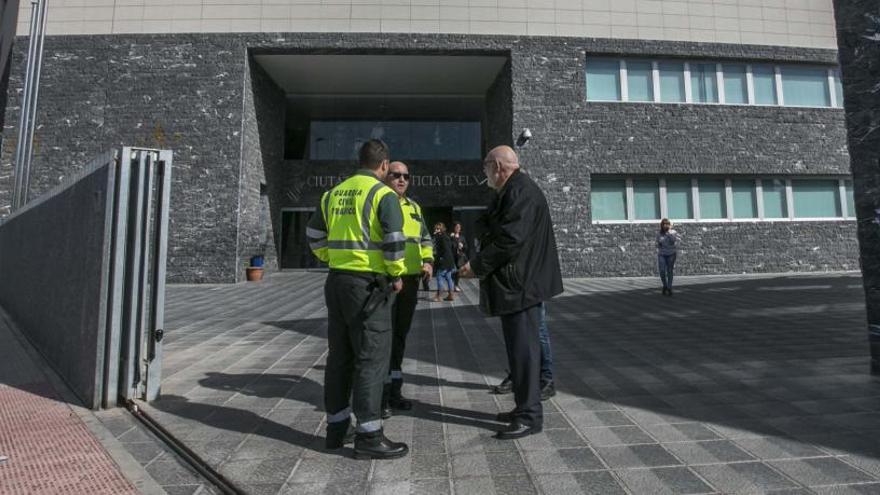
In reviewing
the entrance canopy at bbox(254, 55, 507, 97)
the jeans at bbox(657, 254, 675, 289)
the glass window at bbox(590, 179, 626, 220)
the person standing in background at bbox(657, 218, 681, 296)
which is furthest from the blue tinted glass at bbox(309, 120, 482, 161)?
the jeans at bbox(657, 254, 675, 289)

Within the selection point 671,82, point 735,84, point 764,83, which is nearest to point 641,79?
point 671,82

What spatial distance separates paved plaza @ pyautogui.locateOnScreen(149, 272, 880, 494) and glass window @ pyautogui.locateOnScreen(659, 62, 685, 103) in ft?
31.2

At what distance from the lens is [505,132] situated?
49.7 feet

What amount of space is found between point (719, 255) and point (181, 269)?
16.2 meters

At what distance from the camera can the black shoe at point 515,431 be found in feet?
9.70

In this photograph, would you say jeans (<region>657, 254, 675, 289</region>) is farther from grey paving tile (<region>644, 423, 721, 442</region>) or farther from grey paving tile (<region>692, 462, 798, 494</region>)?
grey paving tile (<region>692, 462, 798, 494</region>)

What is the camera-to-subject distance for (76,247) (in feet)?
14.0

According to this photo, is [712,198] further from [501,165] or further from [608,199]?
[501,165]

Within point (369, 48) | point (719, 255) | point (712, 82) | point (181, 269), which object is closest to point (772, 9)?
point (712, 82)

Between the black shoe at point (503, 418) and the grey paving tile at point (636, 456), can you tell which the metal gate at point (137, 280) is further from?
the grey paving tile at point (636, 456)

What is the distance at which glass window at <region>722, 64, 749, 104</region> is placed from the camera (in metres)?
15.0

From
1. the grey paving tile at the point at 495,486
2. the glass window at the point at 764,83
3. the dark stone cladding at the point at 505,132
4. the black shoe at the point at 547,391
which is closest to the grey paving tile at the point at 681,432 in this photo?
the black shoe at the point at 547,391

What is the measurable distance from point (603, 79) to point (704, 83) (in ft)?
11.0

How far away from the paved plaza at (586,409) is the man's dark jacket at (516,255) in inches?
36.1
